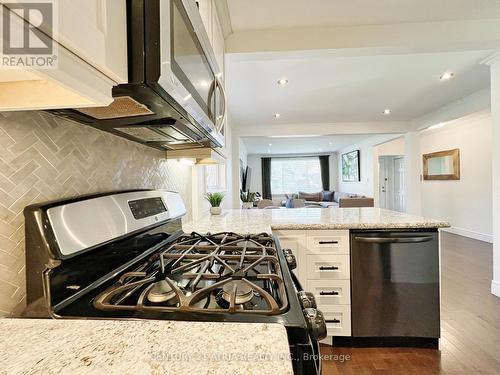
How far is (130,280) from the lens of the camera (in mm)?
747

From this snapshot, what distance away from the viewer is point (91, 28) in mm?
405

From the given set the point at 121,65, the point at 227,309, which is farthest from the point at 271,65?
the point at 227,309

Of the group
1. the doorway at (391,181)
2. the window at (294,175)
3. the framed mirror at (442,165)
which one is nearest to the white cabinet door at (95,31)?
the framed mirror at (442,165)

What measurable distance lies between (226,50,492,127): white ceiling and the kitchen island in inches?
57.9

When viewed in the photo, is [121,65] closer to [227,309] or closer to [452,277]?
[227,309]

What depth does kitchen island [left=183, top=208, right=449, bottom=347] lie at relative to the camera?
65.6 inches

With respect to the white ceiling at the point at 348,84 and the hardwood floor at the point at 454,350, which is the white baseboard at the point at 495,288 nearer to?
the hardwood floor at the point at 454,350

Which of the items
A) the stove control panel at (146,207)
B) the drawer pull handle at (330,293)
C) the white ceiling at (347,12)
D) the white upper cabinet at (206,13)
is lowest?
the drawer pull handle at (330,293)

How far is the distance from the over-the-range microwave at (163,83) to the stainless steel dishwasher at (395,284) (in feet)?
4.36

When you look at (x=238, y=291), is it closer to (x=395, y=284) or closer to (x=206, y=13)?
(x=206, y=13)

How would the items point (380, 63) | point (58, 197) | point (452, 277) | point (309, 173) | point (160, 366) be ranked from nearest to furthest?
point (160, 366), point (58, 197), point (380, 63), point (452, 277), point (309, 173)

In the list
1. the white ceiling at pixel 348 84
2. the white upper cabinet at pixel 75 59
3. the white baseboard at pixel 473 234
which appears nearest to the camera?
the white upper cabinet at pixel 75 59

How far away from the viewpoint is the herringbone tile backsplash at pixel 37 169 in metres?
0.56

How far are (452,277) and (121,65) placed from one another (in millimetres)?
3881
